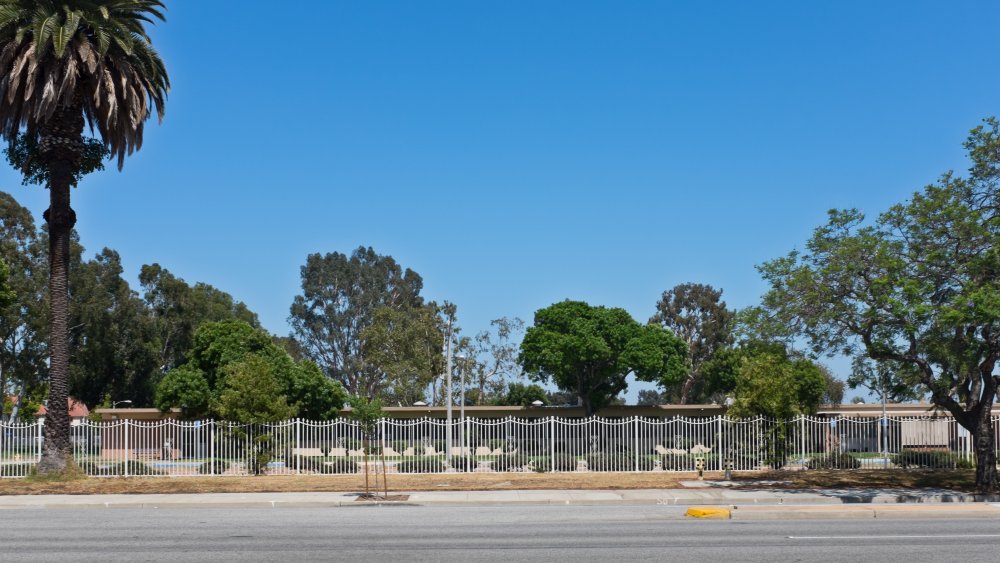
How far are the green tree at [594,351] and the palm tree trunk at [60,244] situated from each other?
A: 34.0 meters

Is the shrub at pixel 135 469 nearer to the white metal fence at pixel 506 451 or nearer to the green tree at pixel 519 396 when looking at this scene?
the white metal fence at pixel 506 451

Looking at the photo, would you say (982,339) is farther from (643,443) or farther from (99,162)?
(99,162)

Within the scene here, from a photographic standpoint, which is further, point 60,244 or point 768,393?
point 768,393

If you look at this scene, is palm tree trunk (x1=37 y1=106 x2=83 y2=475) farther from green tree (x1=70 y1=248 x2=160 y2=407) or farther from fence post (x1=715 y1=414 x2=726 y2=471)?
green tree (x1=70 y1=248 x2=160 y2=407)

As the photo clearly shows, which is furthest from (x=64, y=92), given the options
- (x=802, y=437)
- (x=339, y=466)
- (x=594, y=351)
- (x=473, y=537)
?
(x=594, y=351)

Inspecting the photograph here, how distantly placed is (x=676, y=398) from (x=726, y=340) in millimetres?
6700

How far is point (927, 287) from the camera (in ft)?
78.8

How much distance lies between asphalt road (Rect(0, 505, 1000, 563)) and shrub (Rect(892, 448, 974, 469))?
14.7m

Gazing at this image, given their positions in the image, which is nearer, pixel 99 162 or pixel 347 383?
pixel 99 162

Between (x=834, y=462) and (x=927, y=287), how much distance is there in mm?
9857

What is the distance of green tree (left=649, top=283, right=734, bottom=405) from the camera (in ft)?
269

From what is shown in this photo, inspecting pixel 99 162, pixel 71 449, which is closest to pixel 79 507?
pixel 71 449

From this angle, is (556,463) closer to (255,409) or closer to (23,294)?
(255,409)

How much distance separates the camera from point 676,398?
83812 mm
